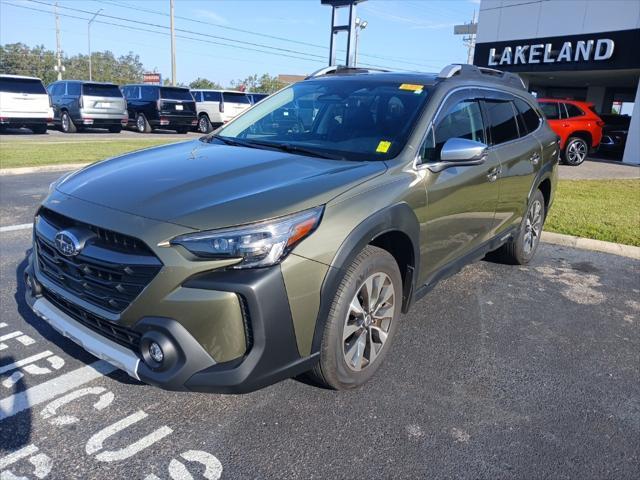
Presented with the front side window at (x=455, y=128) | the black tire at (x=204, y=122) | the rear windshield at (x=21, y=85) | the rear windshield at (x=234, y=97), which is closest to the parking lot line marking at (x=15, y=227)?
the front side window at (x=455, y=128)

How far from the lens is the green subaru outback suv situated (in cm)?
230

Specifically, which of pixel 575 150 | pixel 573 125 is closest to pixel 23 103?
pixel 573 125

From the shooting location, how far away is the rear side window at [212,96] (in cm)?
2375

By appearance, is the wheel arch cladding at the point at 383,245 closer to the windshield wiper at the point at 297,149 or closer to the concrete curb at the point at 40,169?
the windshield wiper at the point at 297,149

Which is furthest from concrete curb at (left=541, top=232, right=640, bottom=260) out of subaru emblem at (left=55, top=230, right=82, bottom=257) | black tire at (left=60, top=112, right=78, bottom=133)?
black tire at (left=60, top=112, right=78, bottom=133)

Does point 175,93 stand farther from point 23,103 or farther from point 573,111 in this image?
point 573,111

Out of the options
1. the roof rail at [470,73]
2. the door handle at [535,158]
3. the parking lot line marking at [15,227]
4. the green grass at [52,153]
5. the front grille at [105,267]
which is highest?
the roof rail at [470,73]

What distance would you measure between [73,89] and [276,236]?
802 inches

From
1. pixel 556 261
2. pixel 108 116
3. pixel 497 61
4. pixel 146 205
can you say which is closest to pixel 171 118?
pixel 108 116

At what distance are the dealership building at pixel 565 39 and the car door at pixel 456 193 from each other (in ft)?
49.1

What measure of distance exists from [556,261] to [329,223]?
13.4 ft

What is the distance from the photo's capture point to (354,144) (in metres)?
3.40

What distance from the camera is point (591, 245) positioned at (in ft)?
20.5

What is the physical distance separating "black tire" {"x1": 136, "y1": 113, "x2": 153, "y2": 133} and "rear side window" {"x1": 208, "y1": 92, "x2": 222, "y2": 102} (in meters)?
2.90
